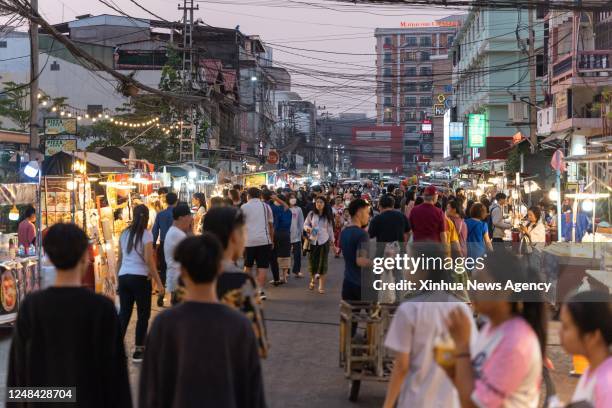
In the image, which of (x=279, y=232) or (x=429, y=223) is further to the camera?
(x=279, y=232)

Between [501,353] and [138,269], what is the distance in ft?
20.3

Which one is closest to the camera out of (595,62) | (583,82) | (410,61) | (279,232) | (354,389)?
(354,389)

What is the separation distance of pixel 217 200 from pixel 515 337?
8224 mm

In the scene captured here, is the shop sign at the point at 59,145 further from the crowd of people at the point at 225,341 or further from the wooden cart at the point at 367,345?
the crowd of people at the point at 225,341

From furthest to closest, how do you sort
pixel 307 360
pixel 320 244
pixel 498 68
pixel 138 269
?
pixel 498 68 → pixel 320 244 → pixel 307 360 → pixel 138 269

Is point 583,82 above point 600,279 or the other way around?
above

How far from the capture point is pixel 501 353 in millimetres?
3867

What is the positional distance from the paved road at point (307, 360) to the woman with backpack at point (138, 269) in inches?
27.0

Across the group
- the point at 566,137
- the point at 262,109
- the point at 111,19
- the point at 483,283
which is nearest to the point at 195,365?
the point at 483,283

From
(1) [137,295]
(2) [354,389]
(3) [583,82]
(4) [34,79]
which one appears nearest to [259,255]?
(1) [137,295]

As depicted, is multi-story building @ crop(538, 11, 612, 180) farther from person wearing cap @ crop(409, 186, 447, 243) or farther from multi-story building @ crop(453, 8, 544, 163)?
multi-story building @ crop(453, 8, 544, 163)

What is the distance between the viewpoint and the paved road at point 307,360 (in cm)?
841

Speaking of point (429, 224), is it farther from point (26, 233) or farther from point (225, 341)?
point (225, 341)

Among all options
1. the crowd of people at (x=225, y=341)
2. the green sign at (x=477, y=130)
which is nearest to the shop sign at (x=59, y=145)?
the crowd of people at (x=225, y=341)
